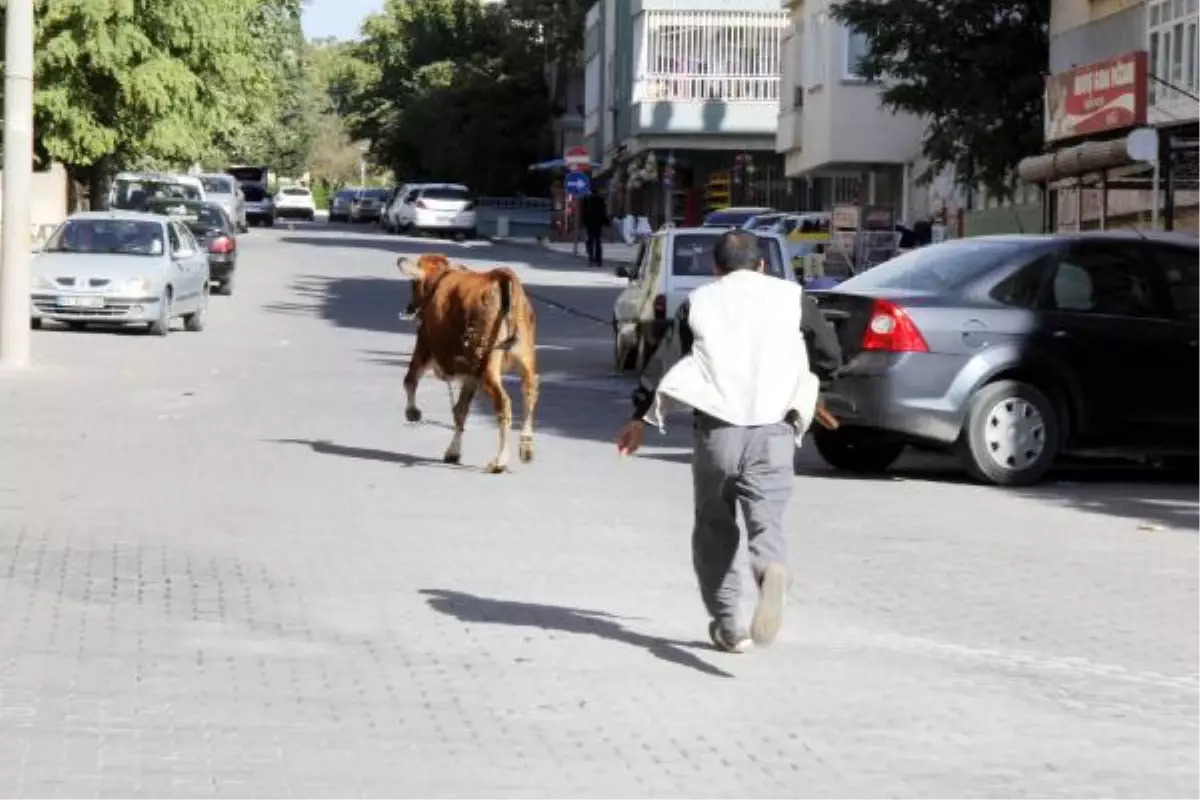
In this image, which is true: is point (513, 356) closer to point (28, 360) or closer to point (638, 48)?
point (28, 360)

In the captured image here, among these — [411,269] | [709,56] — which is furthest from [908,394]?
[709,56]

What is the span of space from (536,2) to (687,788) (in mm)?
89847

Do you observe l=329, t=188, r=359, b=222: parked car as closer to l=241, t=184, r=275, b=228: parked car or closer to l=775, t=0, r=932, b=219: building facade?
l=241, t=184, r=275, b=228: parked car

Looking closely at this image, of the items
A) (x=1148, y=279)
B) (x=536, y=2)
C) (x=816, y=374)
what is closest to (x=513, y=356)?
(x=1148, y=279)

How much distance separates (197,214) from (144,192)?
6904mm

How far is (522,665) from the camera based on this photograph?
378 inches

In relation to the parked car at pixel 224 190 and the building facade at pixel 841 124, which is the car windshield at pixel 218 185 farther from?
the building facade at pixel 841 124

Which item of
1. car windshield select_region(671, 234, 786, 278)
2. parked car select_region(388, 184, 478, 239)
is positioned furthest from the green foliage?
car windshield select_region(671, 234, 786, 278)

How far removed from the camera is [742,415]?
381 inches

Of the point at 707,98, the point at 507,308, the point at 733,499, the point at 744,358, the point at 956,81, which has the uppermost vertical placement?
the point at 707,98

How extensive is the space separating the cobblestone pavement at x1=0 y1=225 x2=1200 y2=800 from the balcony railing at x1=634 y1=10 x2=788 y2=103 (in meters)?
52.0

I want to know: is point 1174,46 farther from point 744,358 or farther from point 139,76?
point 744,358

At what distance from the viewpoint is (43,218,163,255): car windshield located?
32562mm

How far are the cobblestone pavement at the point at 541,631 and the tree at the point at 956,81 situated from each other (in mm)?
17882
